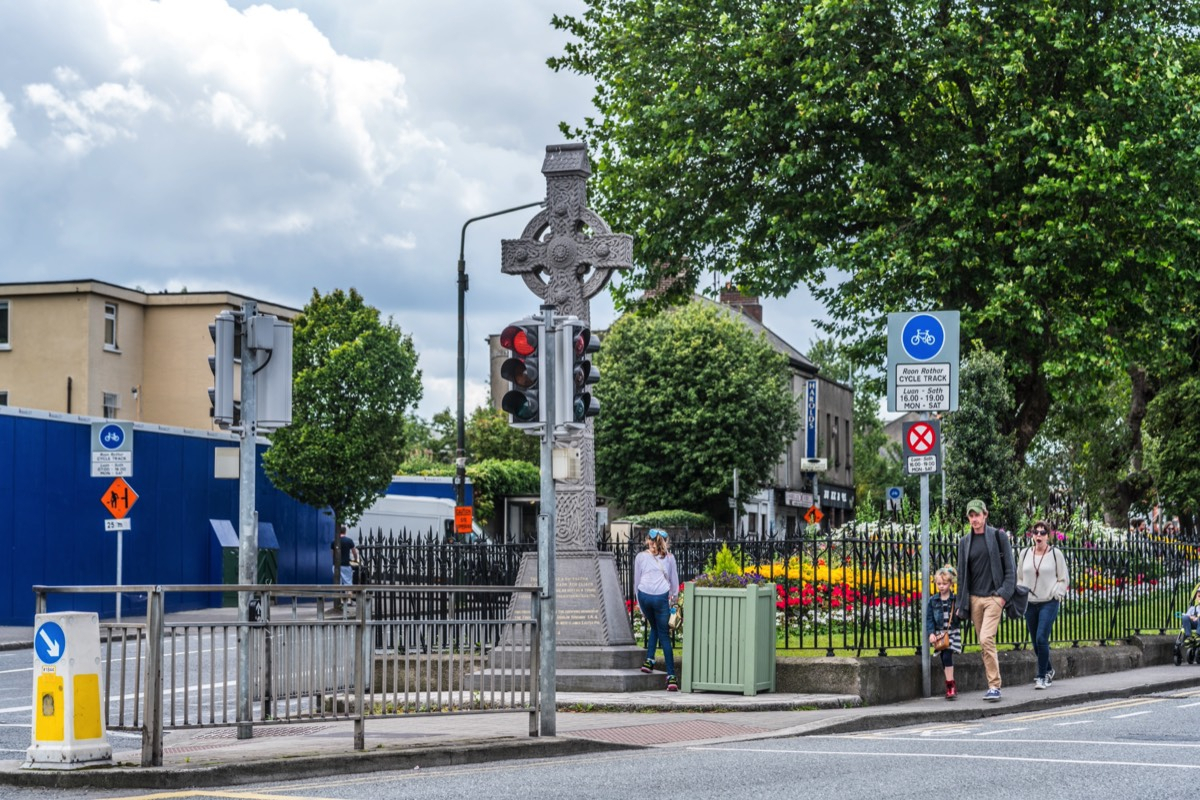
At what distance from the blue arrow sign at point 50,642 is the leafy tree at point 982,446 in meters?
19.5

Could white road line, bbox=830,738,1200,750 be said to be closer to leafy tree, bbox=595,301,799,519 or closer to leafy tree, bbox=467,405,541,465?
leafy tree, bbox=595,301,799,519

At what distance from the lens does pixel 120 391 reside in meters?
51.7

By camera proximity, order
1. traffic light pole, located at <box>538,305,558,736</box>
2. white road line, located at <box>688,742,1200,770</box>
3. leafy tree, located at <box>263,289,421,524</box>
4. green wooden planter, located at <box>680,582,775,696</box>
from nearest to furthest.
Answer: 1. white road line, located at <box>688,742,1200,770</box>
2. traffic light pole, located at <box>538,305,558,736</box>
3. green wooden planter, located at <box>680,582,775,696</box>
4. leafy tree, located at <box>263,289,421,524</box>

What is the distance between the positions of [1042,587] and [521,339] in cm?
792

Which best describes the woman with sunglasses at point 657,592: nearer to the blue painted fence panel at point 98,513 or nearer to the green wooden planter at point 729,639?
the green wooden planter at point 729,639

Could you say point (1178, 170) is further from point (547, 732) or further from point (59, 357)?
point (59, 357)

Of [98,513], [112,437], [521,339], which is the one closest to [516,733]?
[521,339]

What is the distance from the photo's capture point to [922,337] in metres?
15.9

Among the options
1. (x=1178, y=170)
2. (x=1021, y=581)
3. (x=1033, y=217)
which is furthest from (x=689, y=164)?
(x=1021, y=581)

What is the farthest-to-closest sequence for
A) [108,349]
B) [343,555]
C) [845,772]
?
[108,349] → [343,555] → [845,772]

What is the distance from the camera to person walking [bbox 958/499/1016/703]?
15.9m

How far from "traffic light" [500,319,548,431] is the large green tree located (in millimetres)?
15450

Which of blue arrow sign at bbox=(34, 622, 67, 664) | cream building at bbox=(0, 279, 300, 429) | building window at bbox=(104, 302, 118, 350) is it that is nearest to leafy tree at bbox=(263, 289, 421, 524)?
cream building at bbox=(0, 279, 300, 429)

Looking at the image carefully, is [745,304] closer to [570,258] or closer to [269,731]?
[570,258]
